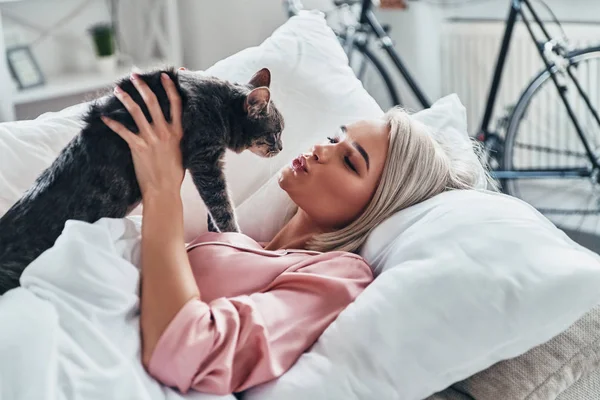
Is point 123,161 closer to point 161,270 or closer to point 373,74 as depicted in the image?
point 161,270

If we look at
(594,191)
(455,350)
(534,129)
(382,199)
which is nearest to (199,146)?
(382,199)

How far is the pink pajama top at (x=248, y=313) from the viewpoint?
1077 millimetres

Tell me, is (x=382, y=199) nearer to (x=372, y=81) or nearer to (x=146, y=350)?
(x=146, y=350)

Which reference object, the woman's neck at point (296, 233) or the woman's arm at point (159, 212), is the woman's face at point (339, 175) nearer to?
the woman's neck at point (296, 233)

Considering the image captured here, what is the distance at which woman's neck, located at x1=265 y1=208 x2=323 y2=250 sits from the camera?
4.58 feet

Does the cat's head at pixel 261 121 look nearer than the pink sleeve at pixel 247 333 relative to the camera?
No

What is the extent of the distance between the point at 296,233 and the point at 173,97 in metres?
0.34

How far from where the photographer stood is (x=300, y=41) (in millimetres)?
1722

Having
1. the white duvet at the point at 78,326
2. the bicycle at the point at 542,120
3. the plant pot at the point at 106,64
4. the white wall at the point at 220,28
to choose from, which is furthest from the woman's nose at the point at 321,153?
the plant pot at the point at 106,64

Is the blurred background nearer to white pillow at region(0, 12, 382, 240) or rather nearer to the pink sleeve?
white pillow at region(0, 12, 382, 240)

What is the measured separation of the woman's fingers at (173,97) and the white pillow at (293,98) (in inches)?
9.5

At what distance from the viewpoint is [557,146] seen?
113 inches

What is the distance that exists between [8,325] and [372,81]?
2377 mm

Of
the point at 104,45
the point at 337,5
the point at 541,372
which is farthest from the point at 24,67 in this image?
the point at 541,372
